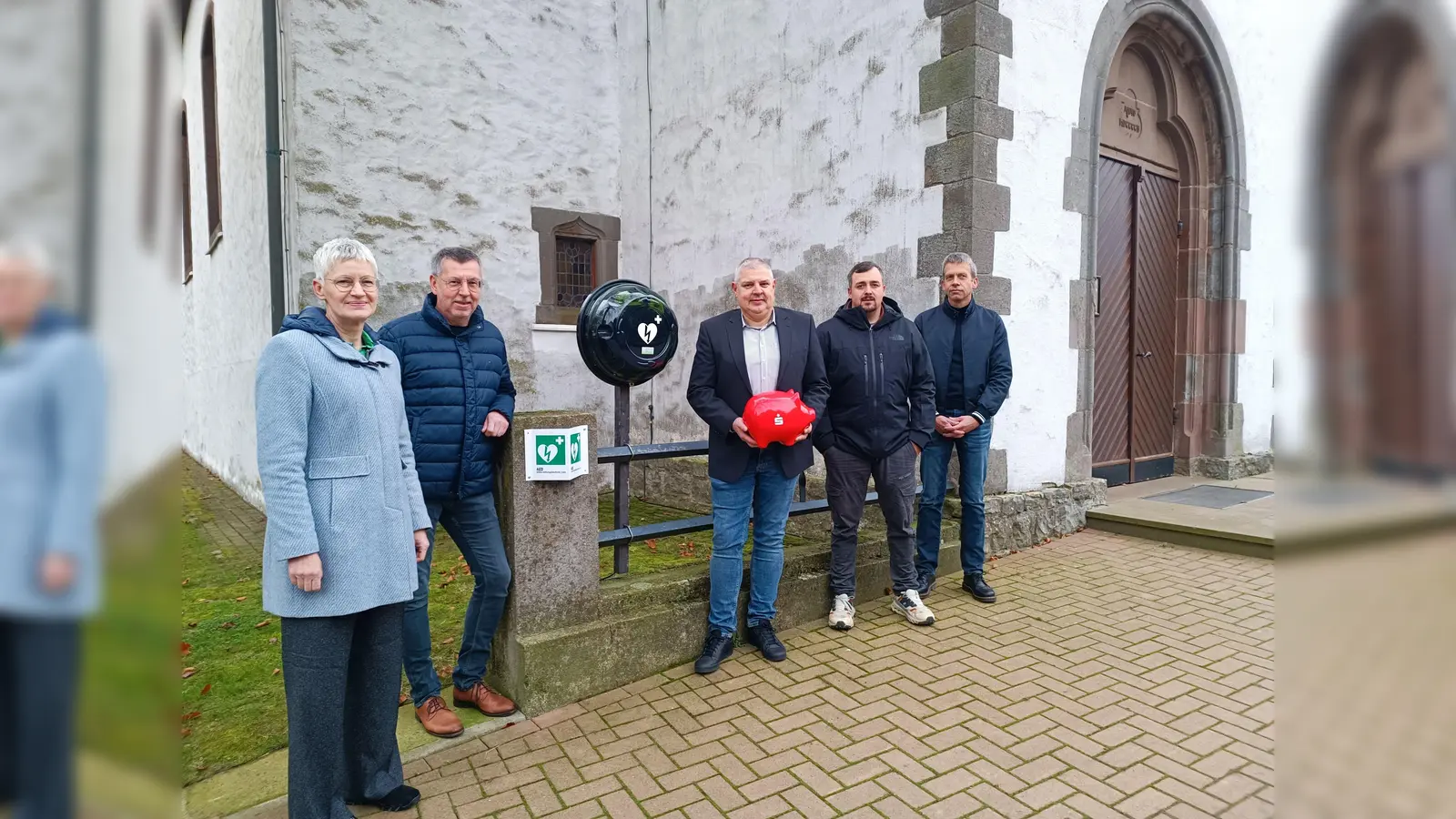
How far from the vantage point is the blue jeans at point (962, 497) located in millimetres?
5117

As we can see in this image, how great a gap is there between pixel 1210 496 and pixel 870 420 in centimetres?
462

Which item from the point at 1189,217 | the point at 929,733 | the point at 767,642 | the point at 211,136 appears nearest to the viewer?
the point at 929,733

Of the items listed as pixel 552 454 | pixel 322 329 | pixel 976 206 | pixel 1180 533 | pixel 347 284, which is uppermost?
pixel 976 206

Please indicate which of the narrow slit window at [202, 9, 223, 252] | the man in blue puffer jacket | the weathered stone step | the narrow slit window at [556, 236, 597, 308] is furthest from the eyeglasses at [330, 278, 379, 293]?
the narrow slit window at [202, 9, 223, 252]

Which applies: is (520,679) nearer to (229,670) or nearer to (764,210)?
(229,670)

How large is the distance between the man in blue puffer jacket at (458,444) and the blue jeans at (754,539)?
1034 millimetres

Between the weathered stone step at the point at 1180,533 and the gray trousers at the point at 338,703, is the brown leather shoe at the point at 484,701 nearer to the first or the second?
the gray trousers at the point at 338,703

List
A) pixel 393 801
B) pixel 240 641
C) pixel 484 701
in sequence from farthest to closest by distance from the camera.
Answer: pixel 240 641 → pixel 484 701 → pixel 393 801
